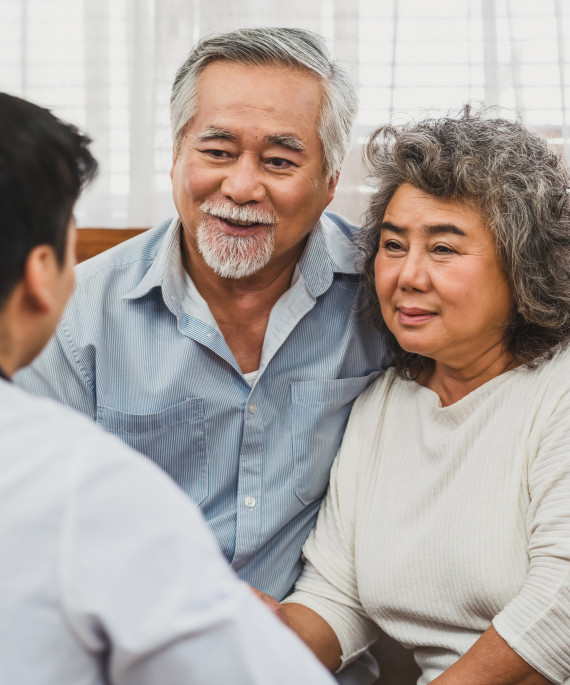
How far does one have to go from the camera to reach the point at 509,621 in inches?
53.7

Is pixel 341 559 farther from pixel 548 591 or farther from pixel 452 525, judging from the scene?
pixel 548 591

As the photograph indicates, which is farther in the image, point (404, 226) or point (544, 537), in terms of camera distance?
point (404, 226)

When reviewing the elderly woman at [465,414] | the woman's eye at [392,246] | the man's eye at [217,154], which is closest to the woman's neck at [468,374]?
the elderly woman at [465,414]

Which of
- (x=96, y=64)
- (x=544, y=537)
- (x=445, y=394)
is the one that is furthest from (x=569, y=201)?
(x=96, y=64)

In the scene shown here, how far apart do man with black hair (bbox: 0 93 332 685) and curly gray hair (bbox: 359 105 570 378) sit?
0.95m

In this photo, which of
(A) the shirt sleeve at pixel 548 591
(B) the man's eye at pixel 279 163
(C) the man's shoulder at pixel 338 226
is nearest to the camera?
(A) the shirt sleeve at pixel 548 591

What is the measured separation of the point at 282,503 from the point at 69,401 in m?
0.48

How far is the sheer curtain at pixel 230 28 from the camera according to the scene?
237 cm

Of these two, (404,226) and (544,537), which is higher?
(404,226)

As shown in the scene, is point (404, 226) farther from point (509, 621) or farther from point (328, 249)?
point (509, 621)

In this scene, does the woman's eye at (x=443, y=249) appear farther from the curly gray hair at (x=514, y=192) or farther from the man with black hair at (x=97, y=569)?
the man with black hair at (x=97, y=569)

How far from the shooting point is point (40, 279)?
0.77 meters

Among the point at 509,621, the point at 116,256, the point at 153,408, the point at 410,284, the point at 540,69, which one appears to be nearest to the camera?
the point at 509,621

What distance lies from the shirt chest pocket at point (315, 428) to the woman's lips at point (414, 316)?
0.25 metres
